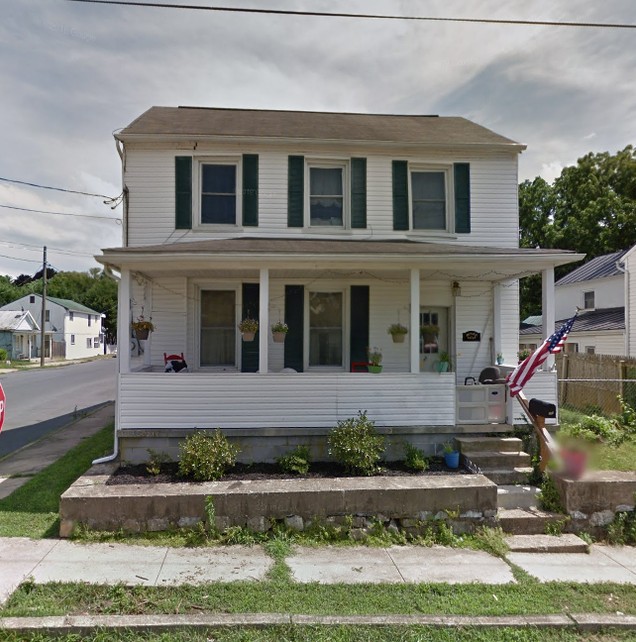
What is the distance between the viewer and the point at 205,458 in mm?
5750

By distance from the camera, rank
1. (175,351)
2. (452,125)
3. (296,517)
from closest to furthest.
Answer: (296,517), (175,351), (452,125)

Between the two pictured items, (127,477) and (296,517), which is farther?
(127,477)

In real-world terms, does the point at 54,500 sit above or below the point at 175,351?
below

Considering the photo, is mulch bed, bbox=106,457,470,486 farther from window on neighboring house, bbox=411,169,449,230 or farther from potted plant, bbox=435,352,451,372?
window on neighboring house, bbox=411,169,449,230

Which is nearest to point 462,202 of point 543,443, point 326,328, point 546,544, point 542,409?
point 326,328

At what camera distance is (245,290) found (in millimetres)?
8672

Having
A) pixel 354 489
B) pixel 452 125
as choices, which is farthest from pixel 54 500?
pixel 452 125

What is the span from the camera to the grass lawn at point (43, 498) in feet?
17.0

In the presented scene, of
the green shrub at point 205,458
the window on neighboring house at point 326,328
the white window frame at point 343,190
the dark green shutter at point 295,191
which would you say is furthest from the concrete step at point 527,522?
the dark green shutter at point 295,191

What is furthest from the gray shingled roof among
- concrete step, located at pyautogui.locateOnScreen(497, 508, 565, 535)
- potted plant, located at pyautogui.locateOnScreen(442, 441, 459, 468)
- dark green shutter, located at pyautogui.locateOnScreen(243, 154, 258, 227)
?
concrete step, located at pyautogui.locateOnScreen(497, 508, 565, 535)

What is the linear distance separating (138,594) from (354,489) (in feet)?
8.31

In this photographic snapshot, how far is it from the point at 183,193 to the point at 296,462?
5720 millimetres

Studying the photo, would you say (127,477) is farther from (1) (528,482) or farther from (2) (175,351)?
(1) (528,482)

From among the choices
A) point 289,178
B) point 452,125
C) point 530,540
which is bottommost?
point 530,540
